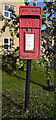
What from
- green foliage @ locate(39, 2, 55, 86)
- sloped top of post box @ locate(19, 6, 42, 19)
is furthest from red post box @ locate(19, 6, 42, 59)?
green foliage @ locate(39, 2, 55, 86)

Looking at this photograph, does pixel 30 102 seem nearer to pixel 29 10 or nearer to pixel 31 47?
pixel 31 47

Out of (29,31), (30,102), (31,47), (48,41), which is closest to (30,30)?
(29,31)

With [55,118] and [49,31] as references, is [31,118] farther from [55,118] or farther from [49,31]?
[49,31]

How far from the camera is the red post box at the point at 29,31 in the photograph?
363 centimetres

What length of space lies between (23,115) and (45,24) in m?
3.12

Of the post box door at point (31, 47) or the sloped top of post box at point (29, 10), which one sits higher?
the sloped top of post box at point (29, 10)

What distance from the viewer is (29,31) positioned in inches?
145

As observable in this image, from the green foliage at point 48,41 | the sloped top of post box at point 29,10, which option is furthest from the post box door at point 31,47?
the green foliage at point 48,41

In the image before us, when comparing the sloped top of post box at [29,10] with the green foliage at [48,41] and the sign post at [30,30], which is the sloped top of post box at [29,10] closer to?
the sign post at [30,30]

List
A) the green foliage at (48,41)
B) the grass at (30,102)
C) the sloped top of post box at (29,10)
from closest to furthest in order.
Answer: the sloped top of post box at (29,10)
the grass at (30,102)
the green foliage at (48,41)

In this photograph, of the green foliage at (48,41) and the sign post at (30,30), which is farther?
the green foliage at (48,41)

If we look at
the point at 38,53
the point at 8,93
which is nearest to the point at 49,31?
the point at 38,53

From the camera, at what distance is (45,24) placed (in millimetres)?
5215

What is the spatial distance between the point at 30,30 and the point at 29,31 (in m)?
0.04
